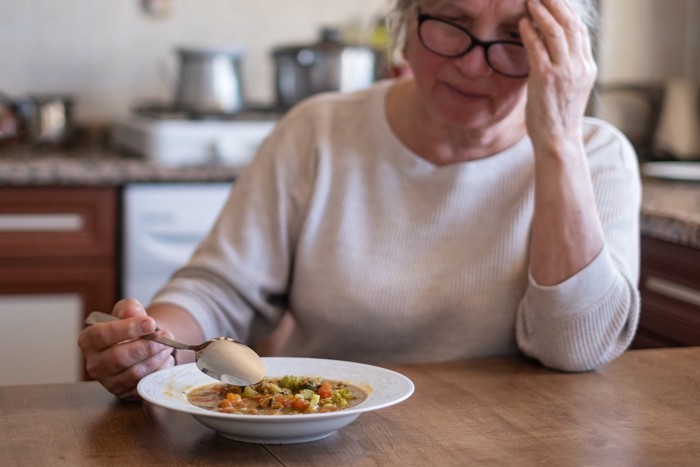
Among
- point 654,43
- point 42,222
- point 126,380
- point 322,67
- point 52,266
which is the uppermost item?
point 654,43

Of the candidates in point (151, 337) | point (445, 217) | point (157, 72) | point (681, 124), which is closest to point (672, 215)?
point (445, 217)

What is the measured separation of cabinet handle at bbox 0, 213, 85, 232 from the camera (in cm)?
261

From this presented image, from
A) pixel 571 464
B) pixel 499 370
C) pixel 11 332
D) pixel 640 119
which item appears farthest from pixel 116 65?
pixel 571 464

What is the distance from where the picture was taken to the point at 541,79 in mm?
1398

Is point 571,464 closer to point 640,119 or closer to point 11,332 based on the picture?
point 11,332

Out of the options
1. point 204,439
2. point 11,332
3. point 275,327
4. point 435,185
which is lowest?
point 11,332

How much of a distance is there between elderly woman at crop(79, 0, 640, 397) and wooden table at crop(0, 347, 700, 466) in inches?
5.7

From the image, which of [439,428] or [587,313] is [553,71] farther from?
[439,428]

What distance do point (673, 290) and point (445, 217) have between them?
74 centimetres

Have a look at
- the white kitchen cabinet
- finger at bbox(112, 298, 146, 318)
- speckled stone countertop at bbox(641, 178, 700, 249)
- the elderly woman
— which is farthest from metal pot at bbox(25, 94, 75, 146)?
finger at bbox(112, 298, 146, 318)

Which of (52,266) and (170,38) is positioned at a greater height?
(170,38)

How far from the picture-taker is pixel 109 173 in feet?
8.62

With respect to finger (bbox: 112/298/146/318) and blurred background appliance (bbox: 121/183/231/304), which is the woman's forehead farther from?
blurred background appliance (bbox: 121/183/231/304)

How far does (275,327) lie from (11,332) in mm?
1212
